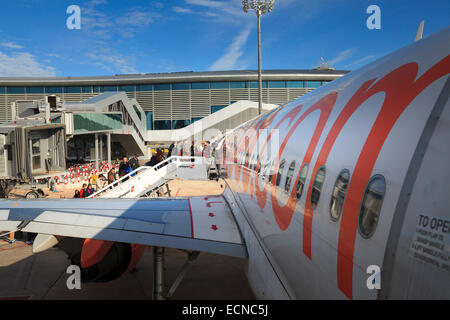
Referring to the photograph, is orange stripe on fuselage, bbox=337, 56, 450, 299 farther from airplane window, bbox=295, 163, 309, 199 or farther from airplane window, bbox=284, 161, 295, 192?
airplane window, bbox=284, 161, 295, 192

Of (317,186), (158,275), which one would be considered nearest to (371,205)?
(317,186)

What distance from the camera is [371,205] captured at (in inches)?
87.6

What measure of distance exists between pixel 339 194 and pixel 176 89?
5075 centimetres

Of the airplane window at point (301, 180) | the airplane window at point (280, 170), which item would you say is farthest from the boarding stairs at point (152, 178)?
the airplane window at point (301, 180)

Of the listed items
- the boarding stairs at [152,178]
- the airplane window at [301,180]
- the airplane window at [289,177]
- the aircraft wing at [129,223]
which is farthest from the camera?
the boarding stairs at [152,178]

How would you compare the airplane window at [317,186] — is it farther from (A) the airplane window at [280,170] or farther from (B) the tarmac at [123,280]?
(B) the tarmac at [123,280]

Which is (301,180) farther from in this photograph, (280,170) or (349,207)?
(349,207)

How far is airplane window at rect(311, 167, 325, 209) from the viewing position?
9.89 ft

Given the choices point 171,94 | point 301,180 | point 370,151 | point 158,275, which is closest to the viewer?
point 370,151

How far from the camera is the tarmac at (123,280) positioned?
7047mm

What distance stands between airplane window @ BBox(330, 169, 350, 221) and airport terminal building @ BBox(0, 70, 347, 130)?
47.4 meters

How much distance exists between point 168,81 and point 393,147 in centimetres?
5059

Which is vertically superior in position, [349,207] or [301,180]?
[301,180]

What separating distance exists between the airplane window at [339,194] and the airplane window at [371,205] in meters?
0.27
